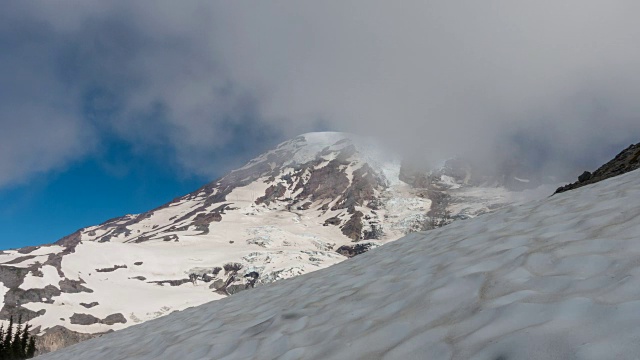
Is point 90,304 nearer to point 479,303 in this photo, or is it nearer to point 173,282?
point 173,282

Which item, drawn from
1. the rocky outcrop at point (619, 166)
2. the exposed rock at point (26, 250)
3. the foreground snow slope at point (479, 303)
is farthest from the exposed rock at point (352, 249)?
the foreground snow slope at point (479, 303)

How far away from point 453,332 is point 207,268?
13761cm

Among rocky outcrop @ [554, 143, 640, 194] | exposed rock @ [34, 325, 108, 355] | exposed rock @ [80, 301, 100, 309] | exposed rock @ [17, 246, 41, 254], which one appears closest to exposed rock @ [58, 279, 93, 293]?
exposed rock @ [80, 301, 100, 309]

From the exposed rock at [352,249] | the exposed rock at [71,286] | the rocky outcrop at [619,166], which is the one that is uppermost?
the exposed rock at [71,286]

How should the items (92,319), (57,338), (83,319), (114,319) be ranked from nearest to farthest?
(57,338) < (83,319) < (92,319) < (114,319)

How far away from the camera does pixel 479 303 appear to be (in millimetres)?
3158

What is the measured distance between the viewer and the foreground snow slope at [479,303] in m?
2.41

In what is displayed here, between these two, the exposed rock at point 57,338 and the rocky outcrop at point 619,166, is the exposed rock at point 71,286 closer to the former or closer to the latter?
the exposed rock at point 57,338

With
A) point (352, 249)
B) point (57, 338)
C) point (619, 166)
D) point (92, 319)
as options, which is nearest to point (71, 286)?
point (92, 319)

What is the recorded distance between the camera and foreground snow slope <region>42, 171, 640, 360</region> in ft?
7.90

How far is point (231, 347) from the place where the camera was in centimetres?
443

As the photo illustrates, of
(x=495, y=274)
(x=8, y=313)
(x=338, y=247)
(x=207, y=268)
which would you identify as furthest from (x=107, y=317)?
(x=495, y=274)

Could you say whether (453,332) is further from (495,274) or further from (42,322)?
(42,322)

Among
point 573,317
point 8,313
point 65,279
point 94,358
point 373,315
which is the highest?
point 65,279
